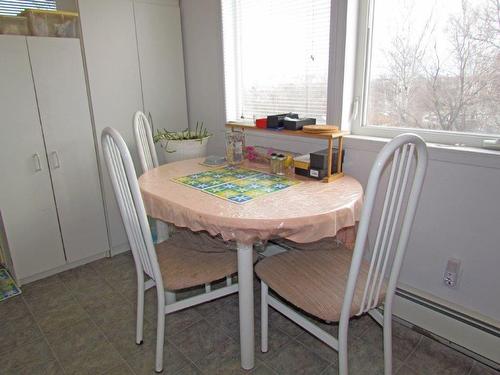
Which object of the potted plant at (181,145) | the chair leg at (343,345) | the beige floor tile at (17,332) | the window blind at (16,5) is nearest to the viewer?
the chair leg at (343,345)

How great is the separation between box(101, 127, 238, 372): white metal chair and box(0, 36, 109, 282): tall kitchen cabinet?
1029 mm

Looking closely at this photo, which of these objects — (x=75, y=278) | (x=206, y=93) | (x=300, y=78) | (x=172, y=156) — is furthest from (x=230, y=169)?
(x=75, y=278)

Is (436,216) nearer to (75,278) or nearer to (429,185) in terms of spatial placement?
(429,185)

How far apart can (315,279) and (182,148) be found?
→ 4.52 ft

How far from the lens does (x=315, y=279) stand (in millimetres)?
1373

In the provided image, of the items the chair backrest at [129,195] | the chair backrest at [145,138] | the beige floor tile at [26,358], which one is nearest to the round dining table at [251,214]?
the chair backrest at [129,195]

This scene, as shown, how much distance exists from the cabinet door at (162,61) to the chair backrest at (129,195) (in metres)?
1.36

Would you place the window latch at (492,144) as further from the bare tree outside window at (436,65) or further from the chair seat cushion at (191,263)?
the chair seat cushion at (191,263)

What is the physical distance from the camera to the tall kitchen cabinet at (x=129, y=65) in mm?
2289

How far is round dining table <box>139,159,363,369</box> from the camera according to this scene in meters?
1.24

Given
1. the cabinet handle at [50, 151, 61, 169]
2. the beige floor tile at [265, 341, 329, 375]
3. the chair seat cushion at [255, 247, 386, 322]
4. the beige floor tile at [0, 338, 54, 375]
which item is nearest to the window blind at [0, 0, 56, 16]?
the cabinet handle at [50, 151, 61, 169]

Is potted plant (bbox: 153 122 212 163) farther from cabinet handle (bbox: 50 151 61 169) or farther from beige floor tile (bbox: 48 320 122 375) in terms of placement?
beige floor tile (bbox: 48 320 122 375)

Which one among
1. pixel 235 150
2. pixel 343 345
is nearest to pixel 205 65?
pixel 235 150

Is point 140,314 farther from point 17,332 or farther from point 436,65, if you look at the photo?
point 436,65
